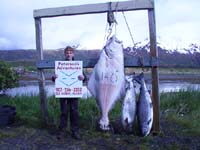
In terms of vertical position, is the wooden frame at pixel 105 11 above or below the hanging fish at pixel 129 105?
above

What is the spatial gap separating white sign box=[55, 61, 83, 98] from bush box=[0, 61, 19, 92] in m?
6.46

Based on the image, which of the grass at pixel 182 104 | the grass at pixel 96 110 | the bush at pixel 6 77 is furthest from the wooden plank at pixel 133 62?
the bush at pixel 6 77

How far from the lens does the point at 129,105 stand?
8.76 m

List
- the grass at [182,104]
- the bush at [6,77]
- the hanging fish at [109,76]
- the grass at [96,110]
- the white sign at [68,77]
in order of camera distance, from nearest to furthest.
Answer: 1. the hanging fish at [109,76]
2. the white sign at [68,77]
3. the grass at [96,110]
4. the grass at [182,104]
5. the bush at [6,77]

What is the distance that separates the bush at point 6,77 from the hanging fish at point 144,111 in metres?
7.55

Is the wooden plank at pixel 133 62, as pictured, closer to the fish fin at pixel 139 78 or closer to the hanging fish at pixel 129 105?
the fish fin at pixel 139 78

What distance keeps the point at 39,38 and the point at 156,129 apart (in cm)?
318

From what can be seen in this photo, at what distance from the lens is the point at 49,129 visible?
9453mm

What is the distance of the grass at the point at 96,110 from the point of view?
33.0ft

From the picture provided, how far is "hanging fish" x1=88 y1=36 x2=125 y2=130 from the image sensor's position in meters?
8.66

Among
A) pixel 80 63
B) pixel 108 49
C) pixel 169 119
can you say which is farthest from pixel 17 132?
pixel 169 119

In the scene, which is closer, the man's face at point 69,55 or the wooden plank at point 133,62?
the wooden plank at point 133,62

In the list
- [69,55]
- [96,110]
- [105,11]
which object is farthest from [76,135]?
[96,110]

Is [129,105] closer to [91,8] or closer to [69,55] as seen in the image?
[69,55]
